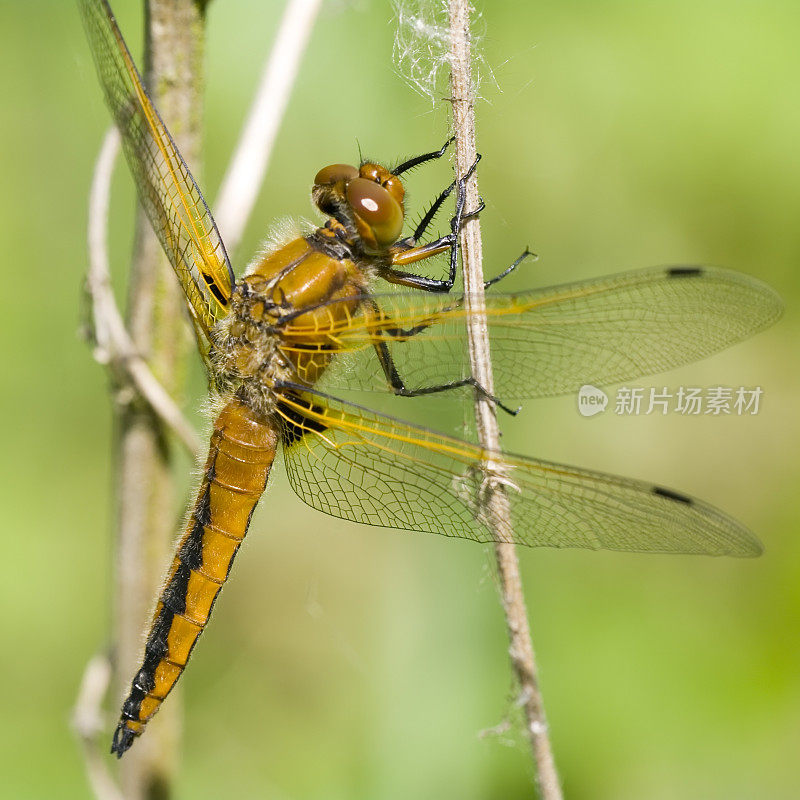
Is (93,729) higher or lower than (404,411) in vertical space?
lower

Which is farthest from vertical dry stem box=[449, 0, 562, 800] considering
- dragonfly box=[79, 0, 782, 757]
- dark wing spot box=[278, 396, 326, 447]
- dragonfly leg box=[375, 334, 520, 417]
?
dark wing spot box=[278, 396, 326, 447]

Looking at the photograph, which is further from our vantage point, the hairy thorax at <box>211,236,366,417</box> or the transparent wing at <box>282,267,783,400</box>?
the hairy thorax at <box>211,236,366,417</box>

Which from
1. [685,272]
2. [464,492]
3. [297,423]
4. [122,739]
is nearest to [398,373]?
[297,423]

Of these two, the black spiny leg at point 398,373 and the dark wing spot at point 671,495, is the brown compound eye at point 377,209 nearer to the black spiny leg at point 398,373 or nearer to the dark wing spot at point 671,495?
the black spiny leg at point 398,373

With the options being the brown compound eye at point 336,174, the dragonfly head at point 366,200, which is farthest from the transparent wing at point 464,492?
the brown compound eye at point 336,174

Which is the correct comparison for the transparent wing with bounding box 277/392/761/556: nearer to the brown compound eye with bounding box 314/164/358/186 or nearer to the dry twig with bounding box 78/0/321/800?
the dry twig with bounding box 78/0/321/800

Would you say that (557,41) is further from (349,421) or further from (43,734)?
(43,734)

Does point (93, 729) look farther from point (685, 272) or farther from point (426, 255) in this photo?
point (685, 272)
